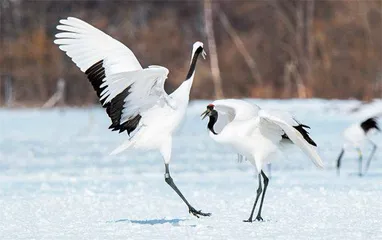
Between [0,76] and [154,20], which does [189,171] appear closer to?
[0,76]

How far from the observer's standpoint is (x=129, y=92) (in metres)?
8.27

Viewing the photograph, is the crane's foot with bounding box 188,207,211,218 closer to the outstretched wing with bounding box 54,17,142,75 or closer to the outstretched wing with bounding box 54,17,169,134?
the outstretched wing with bounding box 54,17,169,134

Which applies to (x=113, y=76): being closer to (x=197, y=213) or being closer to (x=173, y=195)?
(x=197, y=213)

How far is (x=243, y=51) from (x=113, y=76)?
28.7 metres

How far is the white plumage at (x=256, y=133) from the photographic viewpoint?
26.3 feet

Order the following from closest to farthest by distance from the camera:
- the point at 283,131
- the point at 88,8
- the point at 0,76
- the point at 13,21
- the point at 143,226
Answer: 1. the point at 143,226
2. the point at 283,131
3. the point at 0,76
4. the point at 13,21
5. the point at 88,8

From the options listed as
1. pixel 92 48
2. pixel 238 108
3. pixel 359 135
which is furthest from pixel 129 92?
pixel 359 135

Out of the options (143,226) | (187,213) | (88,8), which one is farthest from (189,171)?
(88,8)

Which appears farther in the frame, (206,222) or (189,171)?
(189,171)

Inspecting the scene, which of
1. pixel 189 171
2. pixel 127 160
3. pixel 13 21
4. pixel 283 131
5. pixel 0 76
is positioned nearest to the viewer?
pixel 283 131

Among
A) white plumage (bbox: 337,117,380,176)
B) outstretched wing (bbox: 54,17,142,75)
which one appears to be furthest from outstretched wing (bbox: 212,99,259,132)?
white plumage (bbox: 337,117,380,176)

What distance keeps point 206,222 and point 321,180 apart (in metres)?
4.27

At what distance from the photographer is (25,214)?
8.63 meters

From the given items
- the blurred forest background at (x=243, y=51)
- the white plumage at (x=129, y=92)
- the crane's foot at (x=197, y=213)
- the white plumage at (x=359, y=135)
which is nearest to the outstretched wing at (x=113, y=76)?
the white plumage at (x=129, y=92)
